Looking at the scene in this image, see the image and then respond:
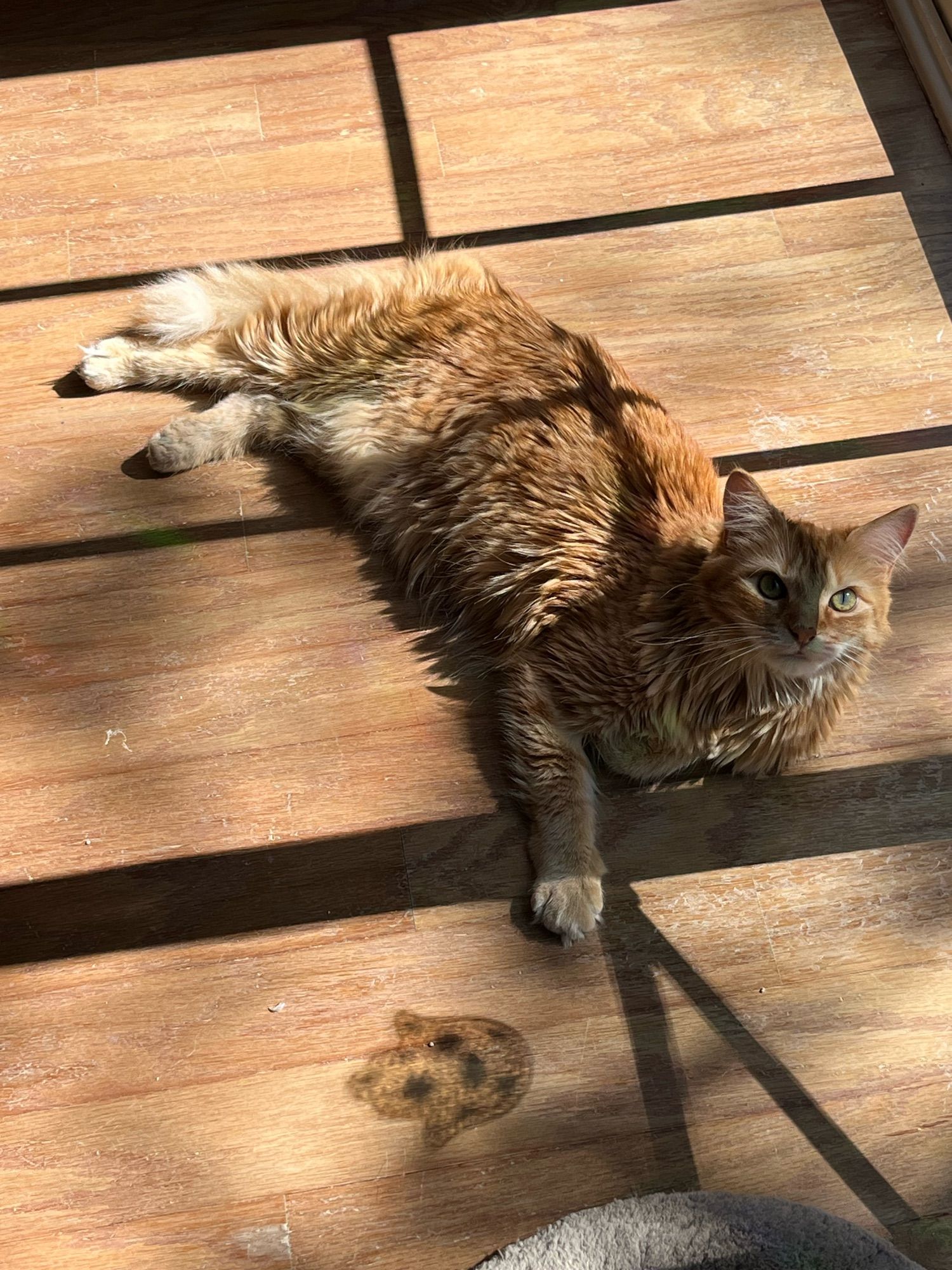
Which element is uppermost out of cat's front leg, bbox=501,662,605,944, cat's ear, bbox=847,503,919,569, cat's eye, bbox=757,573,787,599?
cat's ear, bbox=847,503,919,569

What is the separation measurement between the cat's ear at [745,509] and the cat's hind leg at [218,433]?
98cm

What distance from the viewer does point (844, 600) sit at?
1.76m

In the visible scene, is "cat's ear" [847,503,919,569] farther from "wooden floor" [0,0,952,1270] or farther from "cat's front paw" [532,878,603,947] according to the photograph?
"cat's front paw" [532,878,603,947]

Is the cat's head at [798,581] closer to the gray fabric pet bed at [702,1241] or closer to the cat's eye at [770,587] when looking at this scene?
the cat's eye at [770,587]

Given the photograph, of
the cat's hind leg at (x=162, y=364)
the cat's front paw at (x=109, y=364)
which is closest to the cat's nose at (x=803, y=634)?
the cat's hind leg at (x=162, y=364)

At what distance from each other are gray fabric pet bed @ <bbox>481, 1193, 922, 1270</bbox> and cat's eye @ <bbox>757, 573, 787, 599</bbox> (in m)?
0.95

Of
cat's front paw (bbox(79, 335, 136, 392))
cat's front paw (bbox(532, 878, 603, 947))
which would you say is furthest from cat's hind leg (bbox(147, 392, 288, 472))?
cat's front paw (bbox(532, 878, 603, 947))

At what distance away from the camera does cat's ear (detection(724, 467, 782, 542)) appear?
1.75 m

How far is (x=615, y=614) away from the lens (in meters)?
1.94

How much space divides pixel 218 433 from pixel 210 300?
306 millimetres

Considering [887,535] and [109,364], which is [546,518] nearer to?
[887,535]

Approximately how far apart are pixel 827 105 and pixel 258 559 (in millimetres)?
1874

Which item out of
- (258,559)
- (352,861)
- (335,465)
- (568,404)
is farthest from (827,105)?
(352,861)

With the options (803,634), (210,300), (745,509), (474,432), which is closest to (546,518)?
(474,432)
